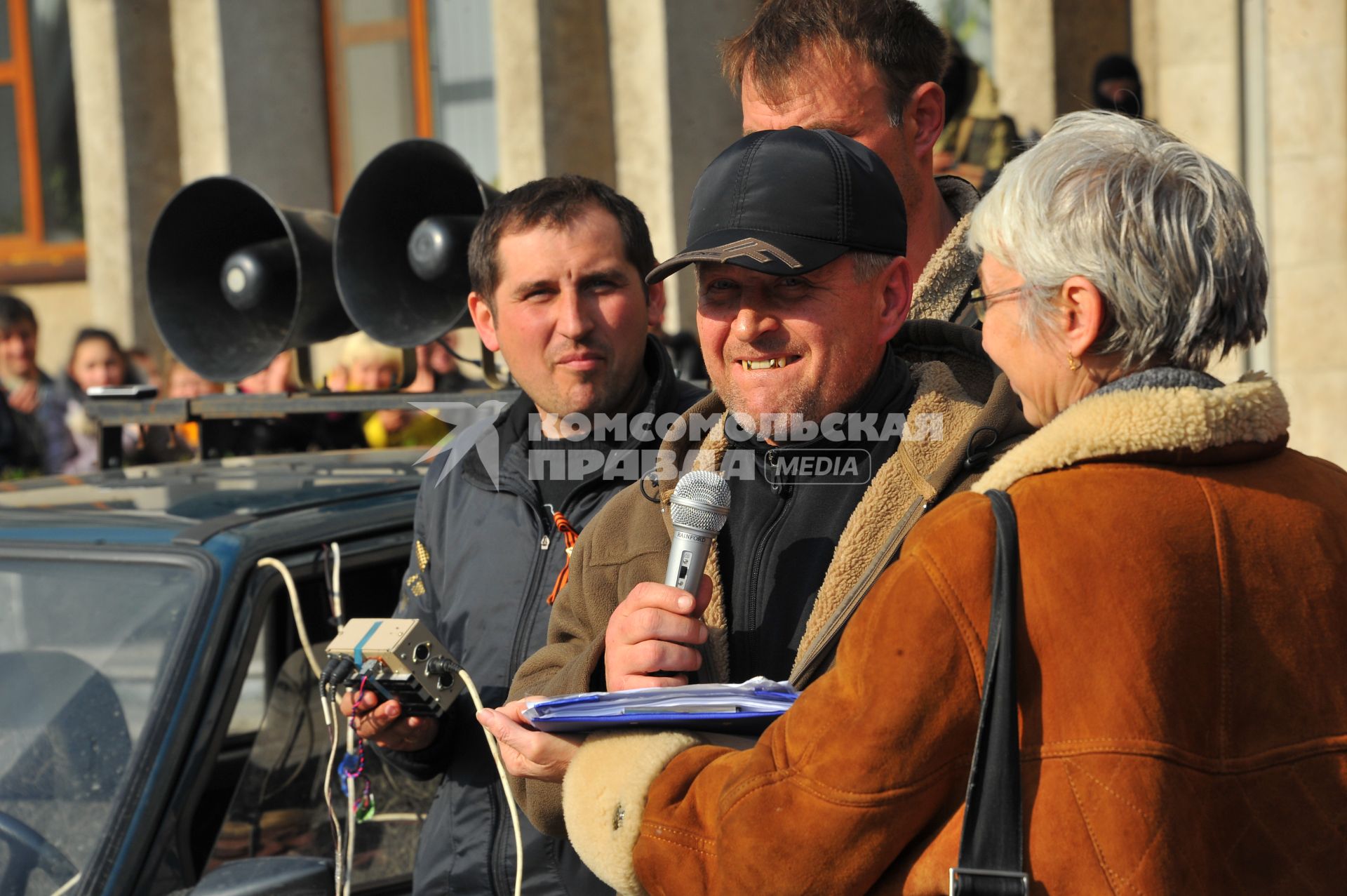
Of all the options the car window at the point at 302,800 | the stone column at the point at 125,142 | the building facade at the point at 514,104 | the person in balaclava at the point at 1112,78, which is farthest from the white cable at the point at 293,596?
the stone column at the point at 125,142

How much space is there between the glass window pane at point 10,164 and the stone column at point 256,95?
2.39 metres

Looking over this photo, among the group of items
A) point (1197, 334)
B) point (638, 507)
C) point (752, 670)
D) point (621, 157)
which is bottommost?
point (752, 670)

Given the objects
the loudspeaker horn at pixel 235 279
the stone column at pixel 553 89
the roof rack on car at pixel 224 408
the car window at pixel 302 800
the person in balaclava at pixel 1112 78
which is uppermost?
the stone column at pixel 553 89

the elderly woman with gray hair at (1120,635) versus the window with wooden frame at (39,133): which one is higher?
the window with wooden frame at (39,133)

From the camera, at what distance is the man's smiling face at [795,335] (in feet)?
6.63

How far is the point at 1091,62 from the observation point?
806 centimetres

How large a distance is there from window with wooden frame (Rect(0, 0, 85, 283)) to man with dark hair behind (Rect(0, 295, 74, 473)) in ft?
14.0

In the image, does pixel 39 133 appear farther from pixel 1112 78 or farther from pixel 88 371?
pixel 1112 78

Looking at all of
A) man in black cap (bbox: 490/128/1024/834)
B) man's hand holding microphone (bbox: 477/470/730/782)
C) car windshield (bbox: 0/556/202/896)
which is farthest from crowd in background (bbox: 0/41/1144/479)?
man's hand holding microphone (bbox: 477/470/730/782)

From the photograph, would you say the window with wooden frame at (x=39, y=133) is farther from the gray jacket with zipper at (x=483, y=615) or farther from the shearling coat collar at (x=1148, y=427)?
the shearling coat collar at (x=1148, y=427)

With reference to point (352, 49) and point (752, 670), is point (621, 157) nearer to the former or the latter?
point (352, 49)

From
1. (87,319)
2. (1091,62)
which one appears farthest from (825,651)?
(87,319)

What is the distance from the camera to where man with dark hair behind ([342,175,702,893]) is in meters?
2.55

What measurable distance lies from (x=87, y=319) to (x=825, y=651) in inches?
405
